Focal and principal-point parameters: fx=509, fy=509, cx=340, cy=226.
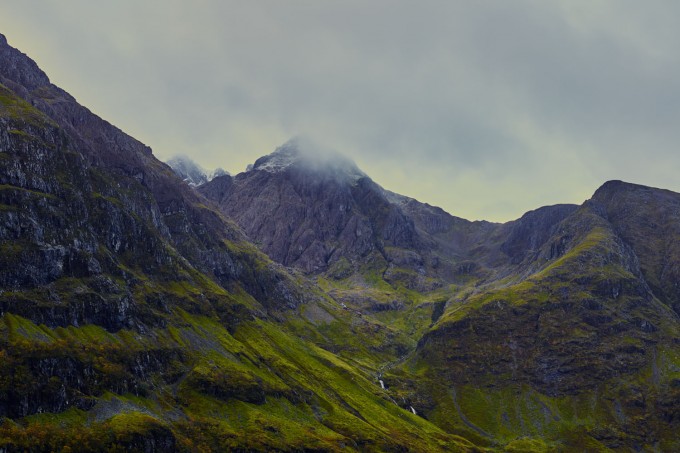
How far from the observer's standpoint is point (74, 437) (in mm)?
179625

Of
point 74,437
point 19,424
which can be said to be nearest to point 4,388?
→ point 19,424

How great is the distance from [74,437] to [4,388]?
97.5ft

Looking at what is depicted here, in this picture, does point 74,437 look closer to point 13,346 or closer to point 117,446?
point 117,446

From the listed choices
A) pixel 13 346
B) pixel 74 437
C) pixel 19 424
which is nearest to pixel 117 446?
pixel 74 437

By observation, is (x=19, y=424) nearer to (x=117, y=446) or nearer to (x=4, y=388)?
(x=4, y=388)

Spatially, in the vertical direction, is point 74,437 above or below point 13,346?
below

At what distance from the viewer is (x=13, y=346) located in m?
199

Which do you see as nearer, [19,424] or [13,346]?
[19,424]

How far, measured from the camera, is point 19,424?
175m

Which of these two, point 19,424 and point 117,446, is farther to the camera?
point 117,446

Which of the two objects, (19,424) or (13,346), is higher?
(13,346)

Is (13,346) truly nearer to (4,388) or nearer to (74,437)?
(4,388)

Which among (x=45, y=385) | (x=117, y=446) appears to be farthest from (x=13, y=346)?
(x=117, y=446)

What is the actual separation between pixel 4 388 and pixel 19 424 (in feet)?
45.3
